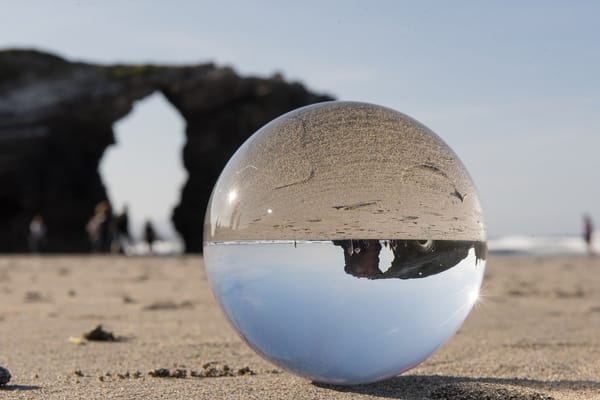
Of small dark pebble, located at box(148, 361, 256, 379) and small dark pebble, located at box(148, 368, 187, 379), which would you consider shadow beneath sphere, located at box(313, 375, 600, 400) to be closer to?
small dark pebble, located at box(148, 361, 256, 379)

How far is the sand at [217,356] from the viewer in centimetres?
262

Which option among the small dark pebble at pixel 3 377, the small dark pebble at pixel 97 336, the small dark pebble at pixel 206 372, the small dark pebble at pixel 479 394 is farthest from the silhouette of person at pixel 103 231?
the small dark pebble at pixel 479 394

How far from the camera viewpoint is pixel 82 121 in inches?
1154

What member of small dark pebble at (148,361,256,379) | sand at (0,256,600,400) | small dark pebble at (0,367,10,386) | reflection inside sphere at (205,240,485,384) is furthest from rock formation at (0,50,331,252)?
reflection inside sphere at (205,240,485,384)

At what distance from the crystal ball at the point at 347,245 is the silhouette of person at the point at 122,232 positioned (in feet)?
72.1

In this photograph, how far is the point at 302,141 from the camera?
2.47 meters

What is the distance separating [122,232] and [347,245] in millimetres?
24851

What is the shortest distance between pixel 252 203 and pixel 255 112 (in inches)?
1083

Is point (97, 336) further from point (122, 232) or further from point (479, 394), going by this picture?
point (122, 232)

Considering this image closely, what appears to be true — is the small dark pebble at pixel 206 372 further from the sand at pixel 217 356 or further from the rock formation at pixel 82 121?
the rock formation at pixel 82 121

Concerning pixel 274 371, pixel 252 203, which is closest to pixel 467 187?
pixel 252 203

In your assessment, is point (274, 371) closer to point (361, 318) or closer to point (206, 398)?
point (206, 398)

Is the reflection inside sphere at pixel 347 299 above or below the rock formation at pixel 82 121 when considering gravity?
below

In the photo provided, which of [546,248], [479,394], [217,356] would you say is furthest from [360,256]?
[546,248]
